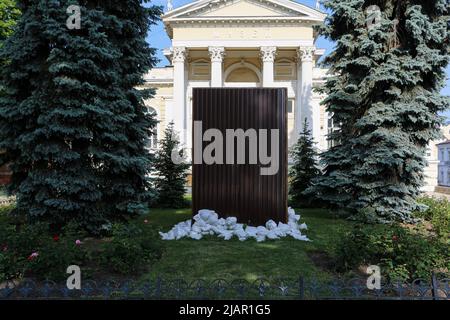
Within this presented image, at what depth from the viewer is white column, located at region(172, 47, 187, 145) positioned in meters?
24.6

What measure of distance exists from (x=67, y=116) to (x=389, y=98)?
876 cm

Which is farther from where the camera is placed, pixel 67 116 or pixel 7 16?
pixel 7 16

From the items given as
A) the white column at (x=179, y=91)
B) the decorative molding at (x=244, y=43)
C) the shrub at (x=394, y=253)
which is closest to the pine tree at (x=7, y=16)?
the white column at (x=179, y=91)

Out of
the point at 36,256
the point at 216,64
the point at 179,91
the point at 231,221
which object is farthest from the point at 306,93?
the point at 36,256

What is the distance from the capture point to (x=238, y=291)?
390cm

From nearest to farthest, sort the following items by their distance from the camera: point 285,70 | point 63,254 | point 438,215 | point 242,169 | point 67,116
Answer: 1. point 63,254
2. point 67,116
3. point 242,169
4. point 438,215
5. point 285,70

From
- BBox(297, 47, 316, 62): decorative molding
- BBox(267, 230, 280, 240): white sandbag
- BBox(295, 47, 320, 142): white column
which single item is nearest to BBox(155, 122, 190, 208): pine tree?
BBox(267, 230, 280, 240): white sandbag

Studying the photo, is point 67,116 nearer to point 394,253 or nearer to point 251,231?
point 251,231

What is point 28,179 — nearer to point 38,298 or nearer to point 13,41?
point 13,41

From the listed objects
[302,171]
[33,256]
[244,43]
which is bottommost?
[33,256]

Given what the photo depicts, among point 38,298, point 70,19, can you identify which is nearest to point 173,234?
point 38,298

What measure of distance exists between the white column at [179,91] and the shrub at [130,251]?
18530mm

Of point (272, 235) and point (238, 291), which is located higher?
point (238, 291)

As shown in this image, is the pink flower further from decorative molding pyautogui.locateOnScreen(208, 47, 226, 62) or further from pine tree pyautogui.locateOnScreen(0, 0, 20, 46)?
decorative molding pyautogui.locateOnScreen(208, 47, 226, 62)
